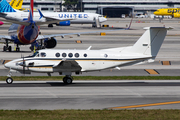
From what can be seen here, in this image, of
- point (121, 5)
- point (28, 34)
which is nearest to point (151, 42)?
point (28, 34)

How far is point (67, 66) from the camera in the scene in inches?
969

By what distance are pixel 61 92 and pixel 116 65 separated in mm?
5859

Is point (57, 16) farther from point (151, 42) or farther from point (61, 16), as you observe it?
point (151, 42)

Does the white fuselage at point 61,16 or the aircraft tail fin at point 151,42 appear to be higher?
the white fuselage at point 61,16

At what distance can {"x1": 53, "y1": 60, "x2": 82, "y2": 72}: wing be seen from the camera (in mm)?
24108

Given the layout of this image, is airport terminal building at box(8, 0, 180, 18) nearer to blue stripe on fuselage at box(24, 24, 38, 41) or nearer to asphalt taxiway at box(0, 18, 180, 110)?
blue stripe on fuselage at box(24, 24, 38, 41)

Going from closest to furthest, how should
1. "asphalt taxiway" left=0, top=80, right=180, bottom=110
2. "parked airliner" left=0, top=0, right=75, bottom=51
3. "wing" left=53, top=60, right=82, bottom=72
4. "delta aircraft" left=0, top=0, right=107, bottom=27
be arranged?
"asphalt taxiway" left=0, top=80, right=180, bottom=110 → "wing" left=53, top=60, right=82, bottom=72 → "parked airliner" left=0, top=0, right=75, bottom=51 → "delta aircraft" left=0, top=0, right=107, bottom=27

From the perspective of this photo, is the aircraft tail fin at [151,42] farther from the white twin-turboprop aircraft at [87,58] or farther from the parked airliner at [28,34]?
the parked airliner at [28,34]

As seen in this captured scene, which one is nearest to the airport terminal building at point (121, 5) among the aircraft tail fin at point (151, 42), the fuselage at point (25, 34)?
the fuselage at point (25, 34)

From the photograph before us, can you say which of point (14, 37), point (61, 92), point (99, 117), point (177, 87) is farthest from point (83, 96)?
point (14, 37)

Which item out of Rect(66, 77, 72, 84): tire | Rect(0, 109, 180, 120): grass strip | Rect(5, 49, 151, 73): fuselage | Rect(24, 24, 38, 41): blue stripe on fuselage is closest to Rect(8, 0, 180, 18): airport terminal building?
Rect(24, 24, 38, 41): blue stripe on fuselage

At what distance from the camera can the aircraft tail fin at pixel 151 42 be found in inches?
984

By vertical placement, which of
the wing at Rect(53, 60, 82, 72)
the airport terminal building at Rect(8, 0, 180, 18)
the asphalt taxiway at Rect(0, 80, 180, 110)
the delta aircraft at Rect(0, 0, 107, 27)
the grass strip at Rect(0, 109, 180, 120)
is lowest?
the asphalt taxiway at Rect(0, 80, 180, 110)

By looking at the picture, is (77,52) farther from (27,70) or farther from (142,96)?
(142,96)
